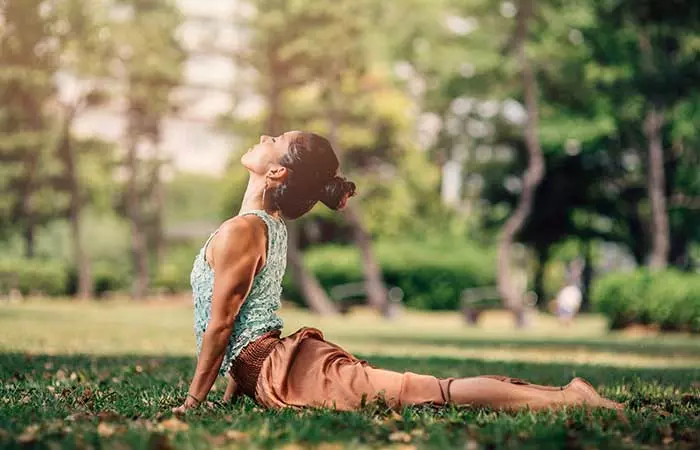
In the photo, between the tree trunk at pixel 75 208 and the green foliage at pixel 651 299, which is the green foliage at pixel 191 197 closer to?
the tree trunk at pixel 75 208

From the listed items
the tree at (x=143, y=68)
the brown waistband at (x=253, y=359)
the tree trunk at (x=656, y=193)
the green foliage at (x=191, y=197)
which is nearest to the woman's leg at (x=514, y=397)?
the brown waistband at (x=253, y=359)

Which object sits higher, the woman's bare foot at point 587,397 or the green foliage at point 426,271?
the woman's bare foot at point 587,397

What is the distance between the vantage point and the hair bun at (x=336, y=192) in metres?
6.81

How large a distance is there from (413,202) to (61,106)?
1984 cm

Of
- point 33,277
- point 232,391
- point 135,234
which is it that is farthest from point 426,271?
point 232,391

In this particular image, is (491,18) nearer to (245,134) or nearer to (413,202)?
(245,134)

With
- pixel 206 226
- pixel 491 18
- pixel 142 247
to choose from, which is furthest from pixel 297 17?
pixel 206 226

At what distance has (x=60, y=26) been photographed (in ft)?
141

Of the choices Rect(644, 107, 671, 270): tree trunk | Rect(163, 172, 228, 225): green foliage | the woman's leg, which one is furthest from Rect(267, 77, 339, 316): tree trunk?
Rect(163, 172, 228, 225): green foliage

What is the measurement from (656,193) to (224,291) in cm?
3144

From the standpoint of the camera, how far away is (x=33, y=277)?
1843 inches

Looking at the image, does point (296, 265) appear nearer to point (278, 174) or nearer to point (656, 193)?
point (656, 193)

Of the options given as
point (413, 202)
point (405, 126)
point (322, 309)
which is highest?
point (405, 126)

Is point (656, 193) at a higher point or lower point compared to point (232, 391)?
higher
